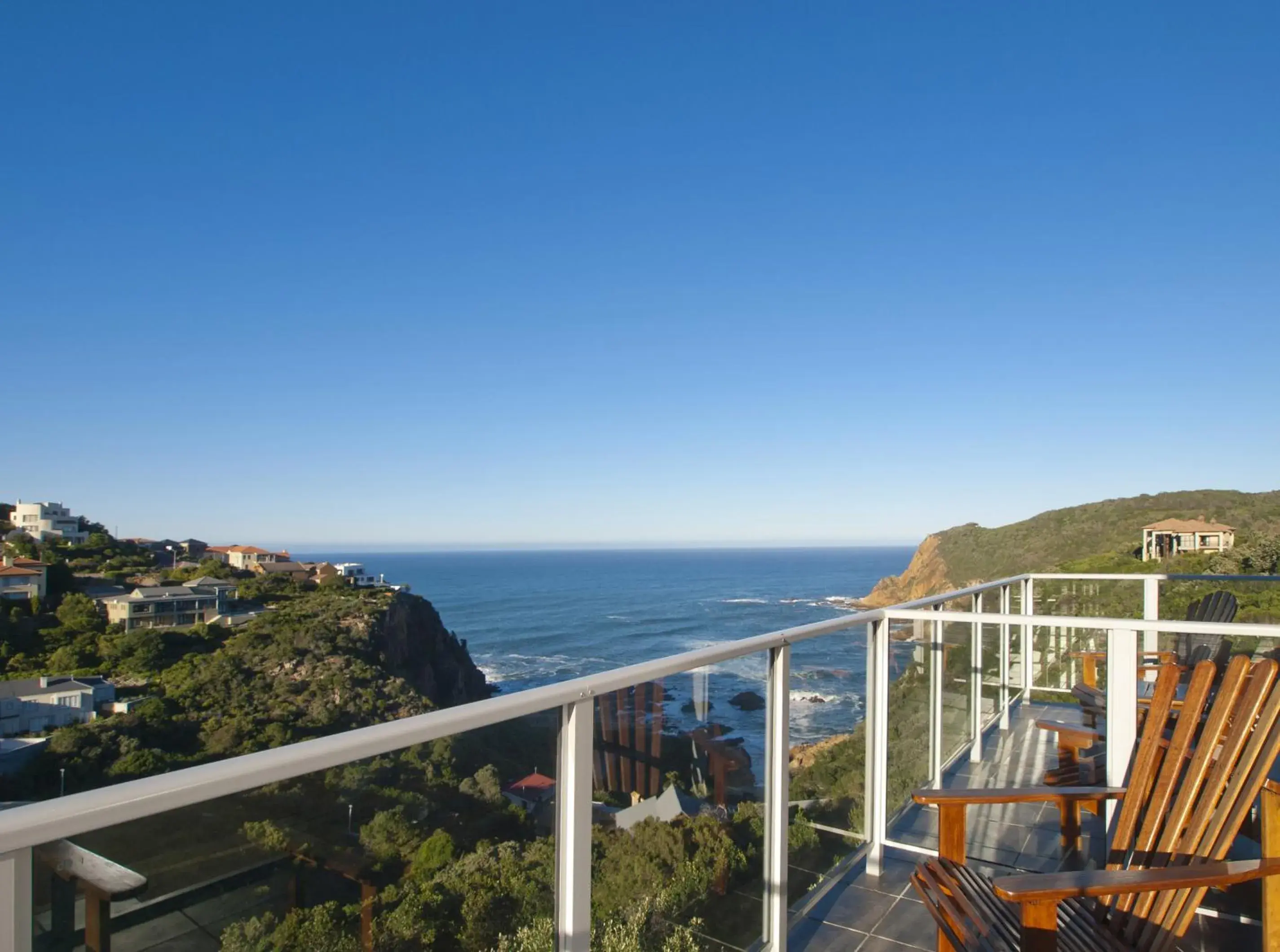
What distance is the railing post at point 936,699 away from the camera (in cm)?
355

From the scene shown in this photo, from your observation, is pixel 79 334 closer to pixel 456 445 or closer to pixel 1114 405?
pixel 456 445

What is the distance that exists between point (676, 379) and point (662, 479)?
2152 centimetres

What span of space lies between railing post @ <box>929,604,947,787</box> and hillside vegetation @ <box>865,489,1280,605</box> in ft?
49.7

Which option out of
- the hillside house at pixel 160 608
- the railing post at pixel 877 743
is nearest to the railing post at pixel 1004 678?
the railing post at pixel 877 743

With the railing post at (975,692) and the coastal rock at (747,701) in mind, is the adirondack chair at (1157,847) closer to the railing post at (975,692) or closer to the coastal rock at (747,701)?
the coastal rock at (747,701)

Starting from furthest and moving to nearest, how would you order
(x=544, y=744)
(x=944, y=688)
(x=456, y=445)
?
(x=456, y=445) < (x=944, y=688) < (x=544, y=744)

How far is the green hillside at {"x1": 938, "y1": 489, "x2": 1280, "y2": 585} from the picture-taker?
69.3 ft

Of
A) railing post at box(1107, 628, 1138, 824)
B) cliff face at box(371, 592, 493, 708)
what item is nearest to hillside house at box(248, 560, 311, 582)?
cliff face at box(371, 592, 493, 708)

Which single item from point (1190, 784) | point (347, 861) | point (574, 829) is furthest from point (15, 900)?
point (1190, 784)

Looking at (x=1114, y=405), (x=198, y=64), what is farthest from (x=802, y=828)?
(x=198, y=64)

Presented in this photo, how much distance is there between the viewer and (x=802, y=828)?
2518 mm

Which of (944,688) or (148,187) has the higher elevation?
(148,187)

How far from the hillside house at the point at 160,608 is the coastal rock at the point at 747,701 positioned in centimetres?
3165

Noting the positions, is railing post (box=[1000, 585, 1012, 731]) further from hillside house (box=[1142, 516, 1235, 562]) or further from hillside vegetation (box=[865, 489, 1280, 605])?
hillside vegetation (box=[865, 489, 1280, 605])
